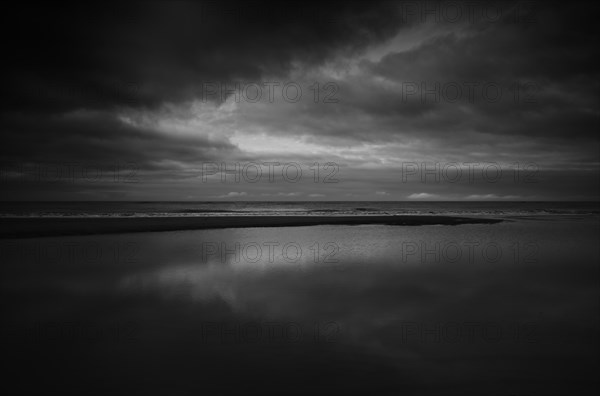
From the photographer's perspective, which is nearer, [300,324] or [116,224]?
[300,324]

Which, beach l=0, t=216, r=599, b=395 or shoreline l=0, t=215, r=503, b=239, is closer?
beach l=0, t=216, r=599, b=395

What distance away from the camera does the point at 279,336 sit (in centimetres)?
650

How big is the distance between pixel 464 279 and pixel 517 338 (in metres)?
4.79

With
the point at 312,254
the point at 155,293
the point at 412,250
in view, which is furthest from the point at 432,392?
the point at 412,250

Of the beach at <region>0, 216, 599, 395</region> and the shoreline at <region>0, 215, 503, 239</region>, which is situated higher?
the shoreline at <region>0, 215, 503, 239</region>

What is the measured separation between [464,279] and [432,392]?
730 centimetres

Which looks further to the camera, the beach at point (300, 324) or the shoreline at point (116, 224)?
the shoreline at point (116, 224)

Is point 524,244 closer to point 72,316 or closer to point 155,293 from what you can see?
point 155,293

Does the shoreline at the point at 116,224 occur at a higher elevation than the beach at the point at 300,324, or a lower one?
higher

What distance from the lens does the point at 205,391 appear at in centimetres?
470

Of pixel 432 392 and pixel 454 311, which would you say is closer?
pixel 432 392

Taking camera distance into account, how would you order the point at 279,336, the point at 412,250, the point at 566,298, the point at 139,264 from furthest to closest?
the point at 412,250 → the point at 139,264 → the point at 566,298 → the point at 279,336

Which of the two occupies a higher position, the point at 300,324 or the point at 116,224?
the point at 116,224

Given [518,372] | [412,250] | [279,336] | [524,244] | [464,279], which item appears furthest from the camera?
[524,244]
